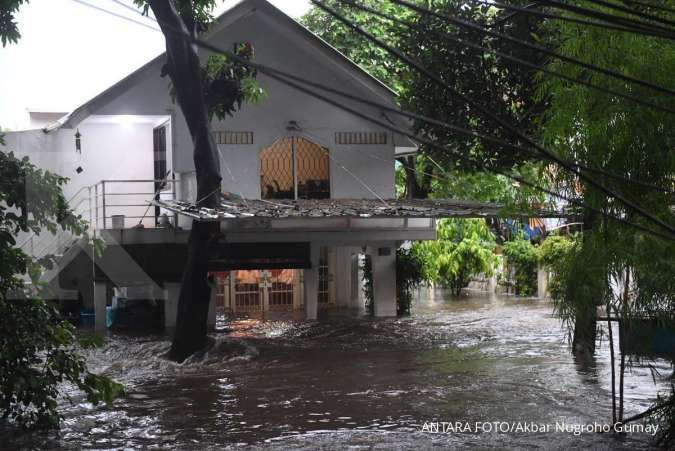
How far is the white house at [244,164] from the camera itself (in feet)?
67.9

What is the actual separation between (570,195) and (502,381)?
15.3 ft

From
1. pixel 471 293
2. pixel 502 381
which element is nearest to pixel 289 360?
pixel 502 381

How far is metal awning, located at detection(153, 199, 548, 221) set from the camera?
16.4m

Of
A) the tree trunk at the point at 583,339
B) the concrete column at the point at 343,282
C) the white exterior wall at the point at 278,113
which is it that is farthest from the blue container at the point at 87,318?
the tree trunk at the point at 583,339

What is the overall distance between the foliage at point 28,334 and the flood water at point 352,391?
0.72 metres

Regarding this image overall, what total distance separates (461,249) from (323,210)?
1192 centimetres

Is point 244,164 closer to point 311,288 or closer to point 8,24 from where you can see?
point 311,288

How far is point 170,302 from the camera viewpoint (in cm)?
2156

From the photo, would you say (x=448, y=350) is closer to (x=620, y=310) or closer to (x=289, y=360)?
(x=289, y=360)

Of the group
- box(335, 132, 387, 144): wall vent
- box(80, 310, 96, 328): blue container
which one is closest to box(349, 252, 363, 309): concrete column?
box(335, 132, 387, 144): wall vent

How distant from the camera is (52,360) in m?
10.3

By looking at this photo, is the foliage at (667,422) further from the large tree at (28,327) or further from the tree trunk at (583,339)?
the large tree at (28,327)

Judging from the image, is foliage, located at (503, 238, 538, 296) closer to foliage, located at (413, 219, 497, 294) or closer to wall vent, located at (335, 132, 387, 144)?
foliage, located at (413, 219, 497, 294)

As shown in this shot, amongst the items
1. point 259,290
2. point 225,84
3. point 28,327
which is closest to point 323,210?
point 225,84
